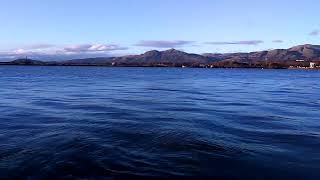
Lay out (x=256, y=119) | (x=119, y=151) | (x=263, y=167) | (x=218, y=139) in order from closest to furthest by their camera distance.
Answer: (x=263, y=167) → (x=119, y=151) → (x=218, y=139) → (x=256, y=119)

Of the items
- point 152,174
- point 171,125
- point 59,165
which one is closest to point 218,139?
point 171,125

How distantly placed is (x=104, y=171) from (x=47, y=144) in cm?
430

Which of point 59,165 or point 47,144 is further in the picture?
point 47,144

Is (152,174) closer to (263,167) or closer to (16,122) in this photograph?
(263,167)

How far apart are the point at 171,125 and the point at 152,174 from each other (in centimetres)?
856

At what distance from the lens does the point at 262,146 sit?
674 inches

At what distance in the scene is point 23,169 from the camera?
13234 mm

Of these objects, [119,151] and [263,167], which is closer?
[263,167]

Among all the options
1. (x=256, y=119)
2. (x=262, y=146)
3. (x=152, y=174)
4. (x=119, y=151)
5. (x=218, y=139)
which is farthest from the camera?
(x=256, y=119)

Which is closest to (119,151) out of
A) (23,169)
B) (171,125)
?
(23,169)

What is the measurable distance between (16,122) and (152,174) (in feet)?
37.9

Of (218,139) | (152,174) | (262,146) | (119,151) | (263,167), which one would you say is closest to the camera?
(152,174)

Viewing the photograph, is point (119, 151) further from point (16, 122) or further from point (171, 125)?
point (16, 122)

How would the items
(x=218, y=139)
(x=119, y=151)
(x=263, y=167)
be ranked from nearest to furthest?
(x=263, y=167)
(x=119, y=151)
(x=218, y=139)
